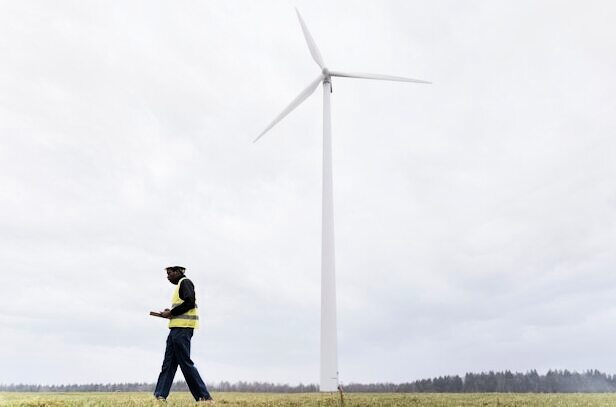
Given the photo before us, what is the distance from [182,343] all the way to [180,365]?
0.64 metres

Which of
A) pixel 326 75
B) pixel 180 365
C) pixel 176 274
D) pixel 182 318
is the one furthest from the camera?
pixel 326 75

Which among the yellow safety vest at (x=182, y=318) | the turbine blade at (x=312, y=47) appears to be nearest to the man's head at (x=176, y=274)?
the yellow safety vest at (x=182, y=318)

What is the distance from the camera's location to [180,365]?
1536 centimetres

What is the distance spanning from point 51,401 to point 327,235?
18636 millimetres

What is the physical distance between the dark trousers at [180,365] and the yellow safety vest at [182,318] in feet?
0.43

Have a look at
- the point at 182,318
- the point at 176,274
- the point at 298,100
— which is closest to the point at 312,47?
the point at 298,100

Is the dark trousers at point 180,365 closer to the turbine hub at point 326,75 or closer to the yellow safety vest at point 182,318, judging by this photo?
the yellow safety vest at point 182,318

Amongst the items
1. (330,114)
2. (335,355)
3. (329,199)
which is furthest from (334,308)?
(330,114)

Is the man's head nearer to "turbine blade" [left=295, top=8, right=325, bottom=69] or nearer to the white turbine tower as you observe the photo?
the white turbine tower

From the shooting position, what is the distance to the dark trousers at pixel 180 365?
50.1 feet

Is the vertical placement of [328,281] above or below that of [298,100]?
below

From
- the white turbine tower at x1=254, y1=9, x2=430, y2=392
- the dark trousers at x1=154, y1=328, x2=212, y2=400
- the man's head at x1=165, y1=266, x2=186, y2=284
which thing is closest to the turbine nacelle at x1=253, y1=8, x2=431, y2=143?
the white turbine tower at x1=254, y1=9, x2=430, y2=392

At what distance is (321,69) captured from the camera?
129ft

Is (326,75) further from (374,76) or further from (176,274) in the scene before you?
(176,274)
